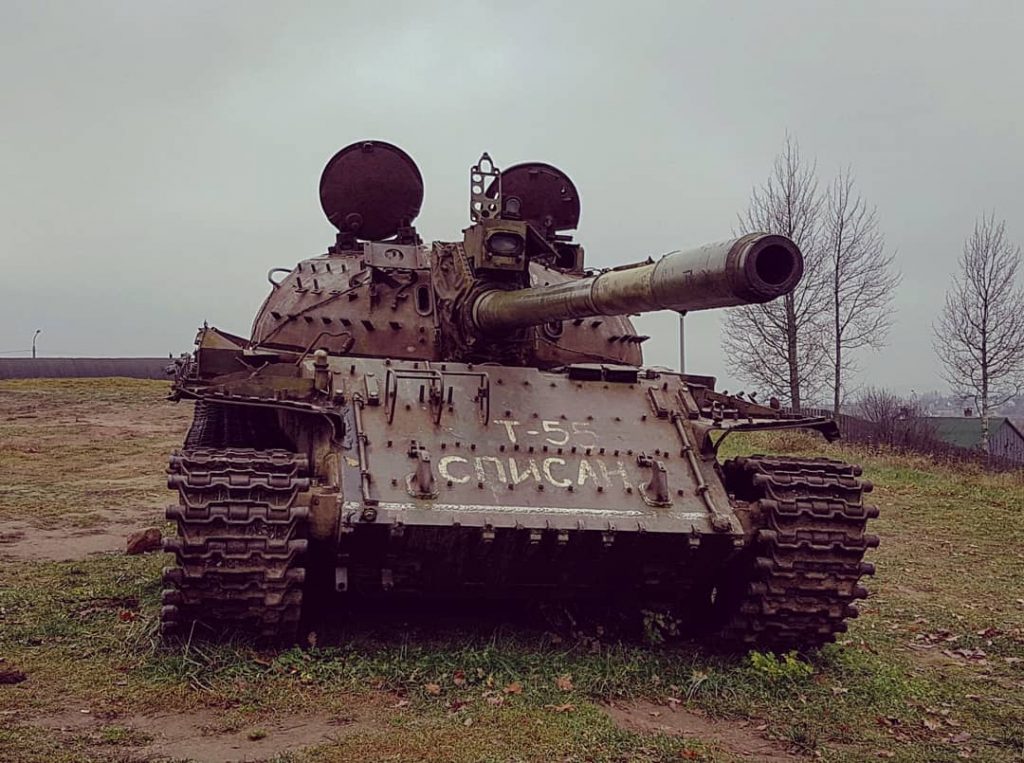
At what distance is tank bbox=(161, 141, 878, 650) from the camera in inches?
248

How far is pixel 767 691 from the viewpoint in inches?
264

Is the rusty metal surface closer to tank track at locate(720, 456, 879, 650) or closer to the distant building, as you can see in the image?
tank track at locate(720, 456, 879, 650)

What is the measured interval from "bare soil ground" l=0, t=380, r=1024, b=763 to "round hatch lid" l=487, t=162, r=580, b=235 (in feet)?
14.8

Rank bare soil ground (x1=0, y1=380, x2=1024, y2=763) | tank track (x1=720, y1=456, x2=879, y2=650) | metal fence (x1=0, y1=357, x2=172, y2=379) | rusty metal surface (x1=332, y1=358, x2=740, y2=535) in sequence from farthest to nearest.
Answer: metal fence (x1=0, y1=357, x2=172, y2=379) → tank track (x1=720, y1=456, x2=879, y2=650) → rusty metal surface (x1=332, y1=358, x2=740, y2=535) → bare soil ground (x1=0, y1=380, x2=1024, y2=763)

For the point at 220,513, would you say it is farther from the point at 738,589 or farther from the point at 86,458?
the point at 86,458

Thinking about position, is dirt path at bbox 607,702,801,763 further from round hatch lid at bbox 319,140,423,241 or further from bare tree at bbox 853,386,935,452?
bare tree at bbox 853,386,935,452

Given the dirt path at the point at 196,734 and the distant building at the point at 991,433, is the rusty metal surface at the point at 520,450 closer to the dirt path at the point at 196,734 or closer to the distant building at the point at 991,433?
the dirt path at the point at 196,734

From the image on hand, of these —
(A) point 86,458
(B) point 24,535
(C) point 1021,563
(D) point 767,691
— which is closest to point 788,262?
(D) point 767,691

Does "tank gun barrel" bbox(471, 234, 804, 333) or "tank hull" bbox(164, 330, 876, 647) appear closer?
"tank gun barrel" bbox(471, 234, 804, 333)

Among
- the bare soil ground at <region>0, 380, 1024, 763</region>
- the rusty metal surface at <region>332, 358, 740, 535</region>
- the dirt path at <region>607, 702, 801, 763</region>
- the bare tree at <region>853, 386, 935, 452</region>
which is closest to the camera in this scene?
the bare soil ground at <region>0, 380, 1024, 763</region>

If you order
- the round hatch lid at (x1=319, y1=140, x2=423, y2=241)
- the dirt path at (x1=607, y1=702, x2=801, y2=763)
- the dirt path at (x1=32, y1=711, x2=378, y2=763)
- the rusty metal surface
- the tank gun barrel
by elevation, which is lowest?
the dirt path at (x1=607, y1=702, x2=801, y2=763)

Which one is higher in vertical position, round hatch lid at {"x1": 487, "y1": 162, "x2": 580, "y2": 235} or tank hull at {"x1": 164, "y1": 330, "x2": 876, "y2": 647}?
round hatch lid at {"x1": 487, "y1": 162, "x2": 580, "y2": 235}

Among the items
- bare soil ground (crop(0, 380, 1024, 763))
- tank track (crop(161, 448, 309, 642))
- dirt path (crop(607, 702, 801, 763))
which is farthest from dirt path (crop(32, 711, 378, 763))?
dirt path (crop(607, 702, 801, 763))

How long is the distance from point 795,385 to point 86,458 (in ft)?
49.1
